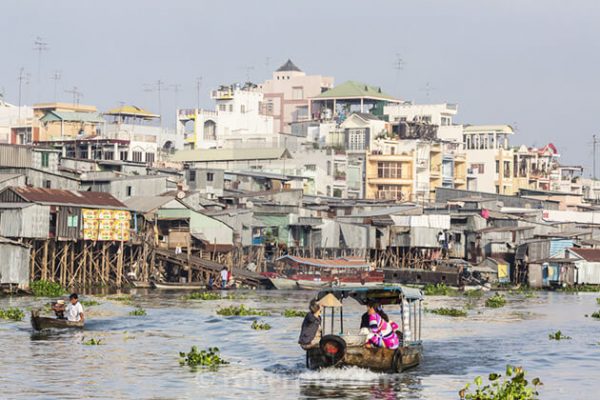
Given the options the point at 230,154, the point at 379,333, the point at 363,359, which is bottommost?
the point at 363,359

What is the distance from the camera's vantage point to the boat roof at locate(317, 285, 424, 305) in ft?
108

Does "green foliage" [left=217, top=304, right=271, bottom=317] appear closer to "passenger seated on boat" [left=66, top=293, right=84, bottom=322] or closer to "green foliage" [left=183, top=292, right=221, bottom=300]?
"green foliage" [left=183, top=292, right=221, bottom=300]

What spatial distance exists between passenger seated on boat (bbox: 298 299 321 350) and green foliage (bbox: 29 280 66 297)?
1261 inches

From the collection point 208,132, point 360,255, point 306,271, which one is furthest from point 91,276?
point 208,132

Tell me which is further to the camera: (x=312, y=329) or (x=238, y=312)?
(x=238, y=312)

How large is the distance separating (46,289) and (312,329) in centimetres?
3364

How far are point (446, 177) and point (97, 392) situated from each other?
96885 mm

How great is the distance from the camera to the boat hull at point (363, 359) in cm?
2959

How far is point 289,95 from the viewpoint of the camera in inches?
5797

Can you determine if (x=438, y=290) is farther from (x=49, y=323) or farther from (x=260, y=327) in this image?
(x=49, y=323)

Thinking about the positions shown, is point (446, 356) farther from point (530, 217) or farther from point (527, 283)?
point (530, 217)

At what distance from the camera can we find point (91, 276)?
7094cm

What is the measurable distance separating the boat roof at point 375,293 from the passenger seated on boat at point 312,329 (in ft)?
7.43

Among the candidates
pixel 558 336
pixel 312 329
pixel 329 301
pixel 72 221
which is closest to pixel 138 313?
pixel 558 336
